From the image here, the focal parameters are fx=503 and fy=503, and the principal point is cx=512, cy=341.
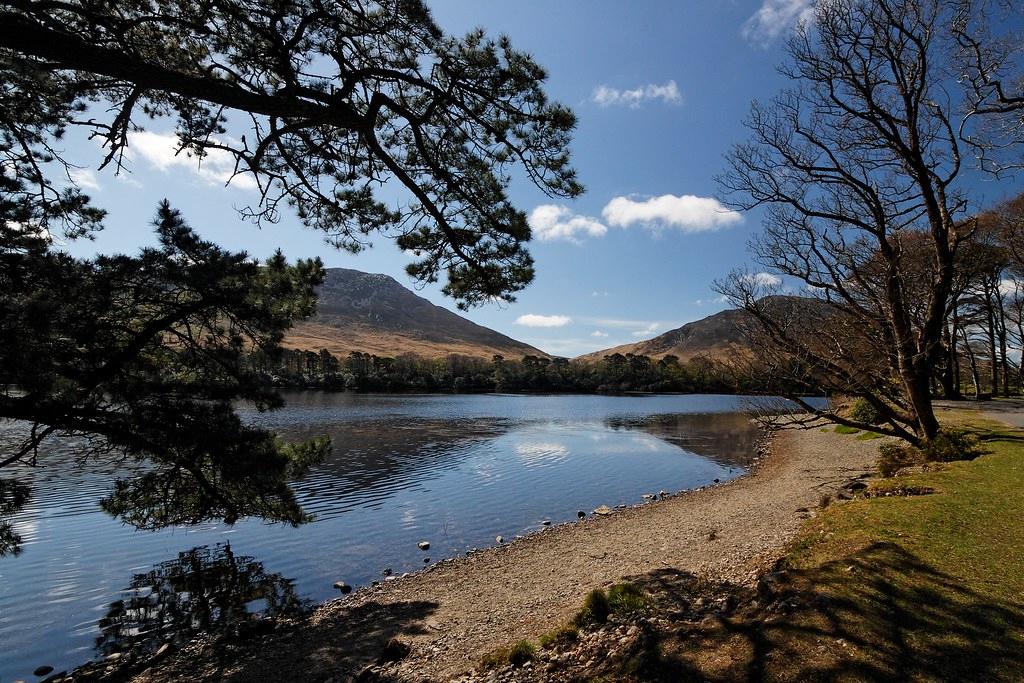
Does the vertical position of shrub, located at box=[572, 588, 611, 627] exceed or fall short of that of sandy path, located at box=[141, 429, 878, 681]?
it exceeds it

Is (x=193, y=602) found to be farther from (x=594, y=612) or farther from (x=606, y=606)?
(x=606, y=606)

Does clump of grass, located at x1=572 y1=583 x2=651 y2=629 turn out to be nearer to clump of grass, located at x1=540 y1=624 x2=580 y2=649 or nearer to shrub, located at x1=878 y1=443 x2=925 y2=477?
clump of grass, located at x1=540 y1=624 x2=580 y2=649

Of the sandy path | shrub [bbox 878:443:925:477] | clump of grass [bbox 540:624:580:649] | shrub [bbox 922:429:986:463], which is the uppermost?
shrub [bbox 922:429:986:463]

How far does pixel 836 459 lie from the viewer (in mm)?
23609

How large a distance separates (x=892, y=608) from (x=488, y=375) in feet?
419

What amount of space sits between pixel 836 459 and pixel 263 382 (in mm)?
25226

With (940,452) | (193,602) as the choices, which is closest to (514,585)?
(193,602)

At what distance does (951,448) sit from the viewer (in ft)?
42.3

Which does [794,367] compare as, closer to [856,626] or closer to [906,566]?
[906,566]

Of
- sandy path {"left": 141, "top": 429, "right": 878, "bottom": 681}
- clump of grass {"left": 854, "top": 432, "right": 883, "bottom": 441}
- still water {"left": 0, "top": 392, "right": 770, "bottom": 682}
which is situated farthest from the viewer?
clump of grass {"left": 854, "top": 432, "right": 883, "bottom": 441}

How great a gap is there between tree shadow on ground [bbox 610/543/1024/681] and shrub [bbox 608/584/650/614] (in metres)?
0.60

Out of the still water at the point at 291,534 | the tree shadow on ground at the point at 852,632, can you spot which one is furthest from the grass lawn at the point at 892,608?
the still water at the point at 291,534

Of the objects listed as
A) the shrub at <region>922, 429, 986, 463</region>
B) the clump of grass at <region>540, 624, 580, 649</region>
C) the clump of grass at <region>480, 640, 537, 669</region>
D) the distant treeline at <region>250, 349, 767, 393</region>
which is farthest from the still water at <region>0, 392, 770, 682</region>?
the distant treeline at <region>250, 349, 767, 393</region>

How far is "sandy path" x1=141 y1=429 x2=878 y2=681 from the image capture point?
26.0 feet
